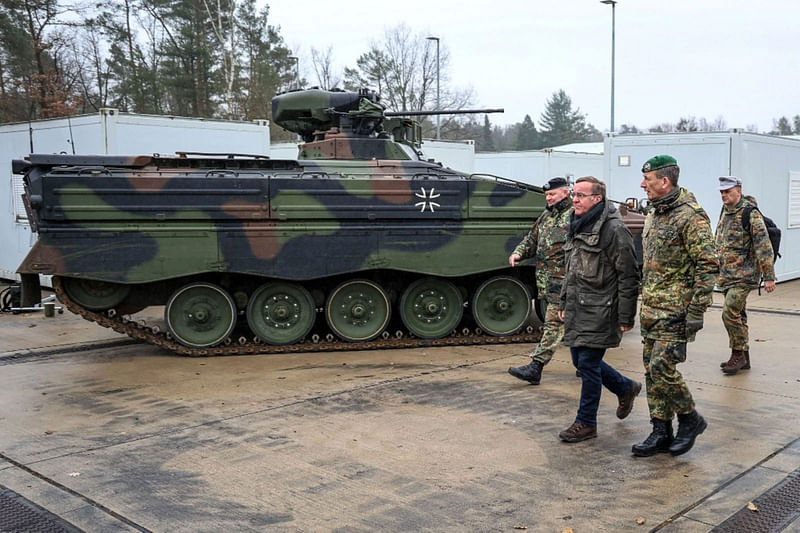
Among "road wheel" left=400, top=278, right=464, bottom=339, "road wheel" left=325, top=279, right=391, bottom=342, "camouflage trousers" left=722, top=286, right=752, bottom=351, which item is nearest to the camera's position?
"camouflage trousers" left=722, top=286, right=752, bottom=351

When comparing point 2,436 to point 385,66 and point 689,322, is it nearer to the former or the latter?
point 689,322

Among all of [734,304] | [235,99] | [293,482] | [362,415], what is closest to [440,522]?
[293,482]

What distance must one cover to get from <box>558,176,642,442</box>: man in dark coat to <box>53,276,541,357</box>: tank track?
398 centimetres

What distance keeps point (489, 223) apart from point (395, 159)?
5.24 feet

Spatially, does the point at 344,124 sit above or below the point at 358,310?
above

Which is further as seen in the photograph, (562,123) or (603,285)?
(562,123)

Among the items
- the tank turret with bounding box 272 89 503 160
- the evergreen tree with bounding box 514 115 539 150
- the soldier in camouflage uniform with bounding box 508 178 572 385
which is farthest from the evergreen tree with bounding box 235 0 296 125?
the evergreen tree with bounding box 514 115 539 150

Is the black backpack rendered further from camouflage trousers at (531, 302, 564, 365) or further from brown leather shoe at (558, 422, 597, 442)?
brown leather shoe at (558, 422, 597, 442)

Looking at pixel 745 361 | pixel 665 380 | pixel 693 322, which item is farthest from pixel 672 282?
pixel 745 361

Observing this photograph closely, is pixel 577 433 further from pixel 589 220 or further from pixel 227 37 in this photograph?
pixel 227 37

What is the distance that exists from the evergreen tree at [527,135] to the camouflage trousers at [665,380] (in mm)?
67289

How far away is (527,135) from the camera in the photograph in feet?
236

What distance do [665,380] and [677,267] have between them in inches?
28.0

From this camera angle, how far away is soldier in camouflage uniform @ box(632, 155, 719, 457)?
4984 millimetres
